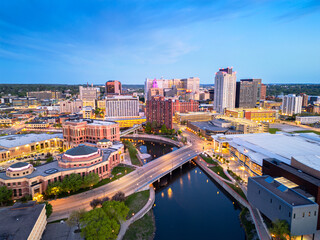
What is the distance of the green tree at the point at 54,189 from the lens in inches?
1991

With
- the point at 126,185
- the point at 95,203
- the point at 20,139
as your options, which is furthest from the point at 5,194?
the point at 20,139

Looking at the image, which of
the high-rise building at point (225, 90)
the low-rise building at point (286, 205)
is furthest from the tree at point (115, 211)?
the high-rise building at point (225, 90)

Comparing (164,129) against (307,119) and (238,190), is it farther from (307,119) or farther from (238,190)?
(307,119)

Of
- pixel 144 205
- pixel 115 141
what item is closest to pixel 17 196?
pixel 144 205

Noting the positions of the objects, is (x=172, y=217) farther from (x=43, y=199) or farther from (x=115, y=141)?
(x=115, y=141)

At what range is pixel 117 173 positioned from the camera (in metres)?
65.6

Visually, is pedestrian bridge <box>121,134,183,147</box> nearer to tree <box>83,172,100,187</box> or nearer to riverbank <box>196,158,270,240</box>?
riverbank <box>196,158,270,240</box>

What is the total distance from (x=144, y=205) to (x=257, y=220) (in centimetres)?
2449

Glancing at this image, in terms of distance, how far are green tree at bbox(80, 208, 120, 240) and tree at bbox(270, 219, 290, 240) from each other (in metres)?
27.5

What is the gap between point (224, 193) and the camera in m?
60.0

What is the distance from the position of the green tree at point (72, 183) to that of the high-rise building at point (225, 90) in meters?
155

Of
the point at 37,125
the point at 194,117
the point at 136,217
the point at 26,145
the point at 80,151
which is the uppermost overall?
the point at 80,151

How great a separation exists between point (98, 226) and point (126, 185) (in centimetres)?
2194

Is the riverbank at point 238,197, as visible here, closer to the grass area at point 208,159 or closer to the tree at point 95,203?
the grass area at point 208,159
